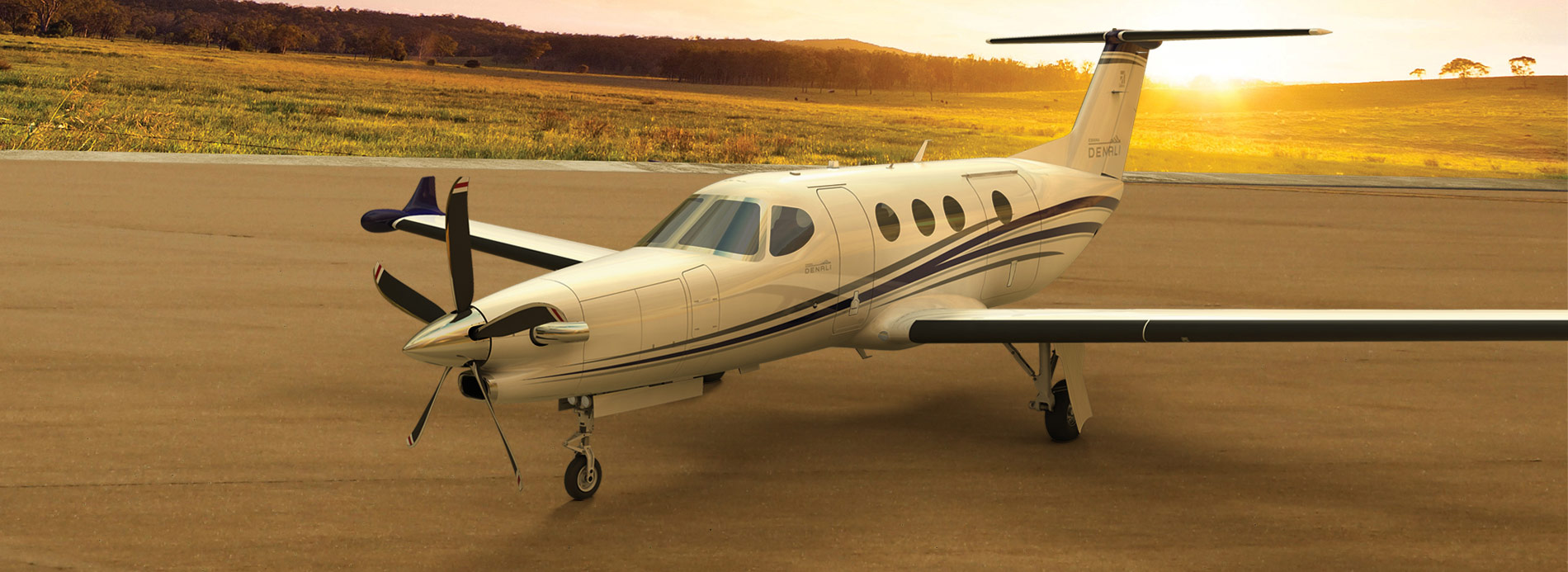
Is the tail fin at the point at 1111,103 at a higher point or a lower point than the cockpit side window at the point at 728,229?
higher

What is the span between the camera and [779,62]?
147 metres

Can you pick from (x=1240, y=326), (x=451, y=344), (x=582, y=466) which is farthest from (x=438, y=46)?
(x=1240, y=326)

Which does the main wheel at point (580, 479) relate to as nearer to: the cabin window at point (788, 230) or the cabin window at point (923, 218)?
the cabin window at point (788, 230)

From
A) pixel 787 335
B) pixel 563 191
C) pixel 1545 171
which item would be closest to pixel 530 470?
pixel 787 335

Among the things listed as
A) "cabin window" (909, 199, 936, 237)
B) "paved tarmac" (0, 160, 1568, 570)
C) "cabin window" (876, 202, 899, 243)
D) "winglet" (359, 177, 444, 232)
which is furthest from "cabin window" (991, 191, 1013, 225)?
"winglet" (359, 177, 444, 232)

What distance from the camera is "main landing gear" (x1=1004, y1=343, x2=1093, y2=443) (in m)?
9.23

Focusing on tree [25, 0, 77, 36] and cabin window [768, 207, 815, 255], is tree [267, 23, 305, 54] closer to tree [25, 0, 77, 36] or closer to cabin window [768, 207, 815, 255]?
tree [25, 0, 77, 36]

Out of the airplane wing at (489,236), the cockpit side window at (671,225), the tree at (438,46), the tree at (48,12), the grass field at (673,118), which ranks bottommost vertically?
the tree at (438,46)

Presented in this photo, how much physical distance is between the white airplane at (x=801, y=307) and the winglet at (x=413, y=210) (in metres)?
1.70

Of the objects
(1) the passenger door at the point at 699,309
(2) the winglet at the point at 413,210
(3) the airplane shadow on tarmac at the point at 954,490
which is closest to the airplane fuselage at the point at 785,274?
(1) the passenger door at the point at 699,309

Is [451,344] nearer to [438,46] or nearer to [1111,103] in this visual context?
[1111,103]

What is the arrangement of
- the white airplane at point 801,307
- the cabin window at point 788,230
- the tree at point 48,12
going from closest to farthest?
the white airplane at point 801,307 < the cabin window at point 788,230 < the tree at point 48,12

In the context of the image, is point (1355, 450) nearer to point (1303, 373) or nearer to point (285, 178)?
point (1303, 373)

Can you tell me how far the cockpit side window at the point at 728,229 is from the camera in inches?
317
